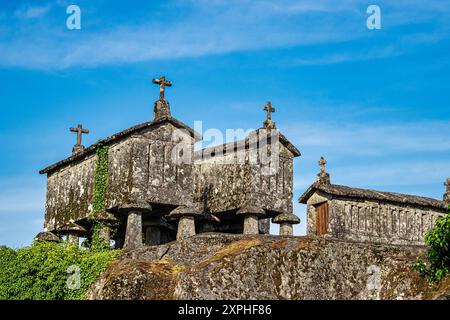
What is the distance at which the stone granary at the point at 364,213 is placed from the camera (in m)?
35.4

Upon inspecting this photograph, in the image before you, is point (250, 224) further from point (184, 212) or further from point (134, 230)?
point (134, 230)

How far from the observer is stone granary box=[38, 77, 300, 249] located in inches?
1015

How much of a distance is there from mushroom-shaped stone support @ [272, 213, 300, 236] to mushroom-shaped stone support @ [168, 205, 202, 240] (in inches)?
116

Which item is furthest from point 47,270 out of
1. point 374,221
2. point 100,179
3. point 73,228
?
point 374,221

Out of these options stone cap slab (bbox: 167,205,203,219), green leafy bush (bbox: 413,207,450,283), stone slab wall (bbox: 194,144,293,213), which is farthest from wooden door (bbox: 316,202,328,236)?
green leafy bush (bbox: 413,207,450,283)

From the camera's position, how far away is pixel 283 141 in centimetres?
2798

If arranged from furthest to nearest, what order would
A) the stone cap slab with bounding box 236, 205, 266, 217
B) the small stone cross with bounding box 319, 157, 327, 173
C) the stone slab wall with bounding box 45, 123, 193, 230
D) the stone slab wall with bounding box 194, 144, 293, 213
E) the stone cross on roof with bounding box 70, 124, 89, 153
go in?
the small stone cross with bounding box 319, 157, 327, 173, the stone cross on roof with bounding box 70, 124, 89, 153, the stone slab wall with bounding box 194, 144, 293, 213, the stone cap slab with bounding box 236, 205, 266, 217, the stone slab wall with bounding box 45, 123, 193, 230

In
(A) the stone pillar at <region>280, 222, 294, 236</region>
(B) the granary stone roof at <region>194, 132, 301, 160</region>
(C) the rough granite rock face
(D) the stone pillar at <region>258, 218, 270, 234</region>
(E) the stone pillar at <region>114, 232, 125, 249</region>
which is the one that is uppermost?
(B) the granary stone roof at <region>194, 132, 301, 160</region>

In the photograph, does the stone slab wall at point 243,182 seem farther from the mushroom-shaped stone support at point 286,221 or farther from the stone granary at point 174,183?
the mushroom-shaped stone support at point 286,221

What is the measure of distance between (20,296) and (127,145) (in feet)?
21.9

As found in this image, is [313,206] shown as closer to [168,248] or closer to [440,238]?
[168,248]

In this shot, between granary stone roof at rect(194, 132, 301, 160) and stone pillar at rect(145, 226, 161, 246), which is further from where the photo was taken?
stone pillar at rect(145, 226, 161, 246)

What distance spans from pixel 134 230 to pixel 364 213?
1391 centimetres

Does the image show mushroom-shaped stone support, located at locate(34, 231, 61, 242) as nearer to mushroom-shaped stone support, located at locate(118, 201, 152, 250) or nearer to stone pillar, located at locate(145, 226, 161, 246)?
stone pillar, located at locate(145, 226, 161, 246)
